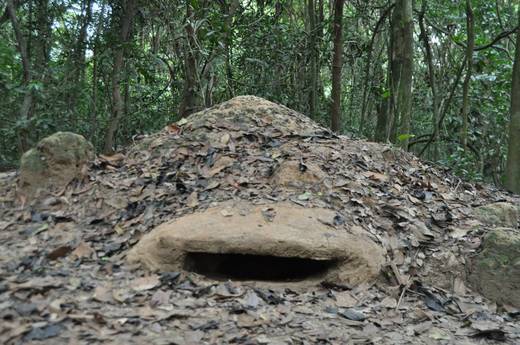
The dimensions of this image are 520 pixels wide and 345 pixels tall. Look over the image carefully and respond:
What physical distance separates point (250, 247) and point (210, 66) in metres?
4.48

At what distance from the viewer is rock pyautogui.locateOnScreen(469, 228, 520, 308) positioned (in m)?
4.29

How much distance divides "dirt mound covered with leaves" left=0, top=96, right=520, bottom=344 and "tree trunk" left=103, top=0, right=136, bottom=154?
3.46 m

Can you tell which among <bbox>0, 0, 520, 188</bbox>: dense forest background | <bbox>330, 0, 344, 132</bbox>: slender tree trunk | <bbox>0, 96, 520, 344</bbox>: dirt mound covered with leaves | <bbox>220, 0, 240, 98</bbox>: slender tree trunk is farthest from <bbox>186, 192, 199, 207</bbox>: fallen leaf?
<bbox>330, 0, 344, 132</bbox>: slender tree trunk

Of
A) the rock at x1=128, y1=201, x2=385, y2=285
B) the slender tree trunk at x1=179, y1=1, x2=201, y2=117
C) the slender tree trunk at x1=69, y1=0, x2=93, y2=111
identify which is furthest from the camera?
the slender tree trunk at x1=69, y1=0, x2=93, y2=111

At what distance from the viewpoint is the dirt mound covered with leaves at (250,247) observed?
3146mm

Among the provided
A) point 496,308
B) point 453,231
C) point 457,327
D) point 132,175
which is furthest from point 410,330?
point 132,175

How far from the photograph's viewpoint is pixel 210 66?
7879mm

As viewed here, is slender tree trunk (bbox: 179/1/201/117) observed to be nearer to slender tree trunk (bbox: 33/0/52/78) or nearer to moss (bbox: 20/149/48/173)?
slender tree trunk (bbox: 33/0/52/78)

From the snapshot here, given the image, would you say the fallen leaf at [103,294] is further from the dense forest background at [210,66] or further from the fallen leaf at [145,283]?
the dense forest background at [210,66]

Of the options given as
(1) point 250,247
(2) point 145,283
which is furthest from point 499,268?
(2) point 145,283

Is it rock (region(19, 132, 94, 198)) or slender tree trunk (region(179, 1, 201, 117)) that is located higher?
slender tree trunk (region(179, 1, 201, 117))

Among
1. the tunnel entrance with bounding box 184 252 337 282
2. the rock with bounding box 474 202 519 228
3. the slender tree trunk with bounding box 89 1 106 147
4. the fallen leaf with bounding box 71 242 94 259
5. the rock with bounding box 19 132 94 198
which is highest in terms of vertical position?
the slender tree trunk with bounding box 89 1 106 147

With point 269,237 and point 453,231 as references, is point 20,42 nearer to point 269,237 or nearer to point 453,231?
point 269,237

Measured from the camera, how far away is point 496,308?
420cm
